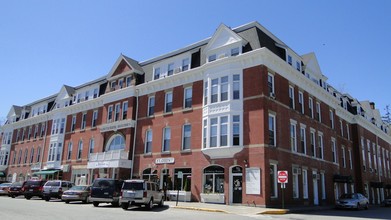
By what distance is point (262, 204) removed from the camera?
22.9 metres

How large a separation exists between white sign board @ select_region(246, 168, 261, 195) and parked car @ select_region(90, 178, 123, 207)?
29.9 ft

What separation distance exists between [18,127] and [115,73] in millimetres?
27960

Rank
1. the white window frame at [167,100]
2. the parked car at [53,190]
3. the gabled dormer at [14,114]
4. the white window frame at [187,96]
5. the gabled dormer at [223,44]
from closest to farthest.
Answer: the gabled dormer at [223,44]
the parked car at [53,190]
the white window frame at [187,96]
the white window frame at [167,100]
the gabled dormer at [14,114]

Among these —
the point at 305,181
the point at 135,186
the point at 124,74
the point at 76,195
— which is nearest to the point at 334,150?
the point at 305,181

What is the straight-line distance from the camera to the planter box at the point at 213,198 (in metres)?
25.1

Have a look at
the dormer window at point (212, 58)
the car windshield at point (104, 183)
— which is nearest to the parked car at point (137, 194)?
the car windshield at point (104, 183)

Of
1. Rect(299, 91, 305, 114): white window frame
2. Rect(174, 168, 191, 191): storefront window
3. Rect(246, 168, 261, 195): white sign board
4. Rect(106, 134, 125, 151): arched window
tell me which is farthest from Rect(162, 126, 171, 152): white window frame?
Rect(299, 91, 305, 114): white window frame

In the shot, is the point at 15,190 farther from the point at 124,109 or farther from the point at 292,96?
the point at 292,96

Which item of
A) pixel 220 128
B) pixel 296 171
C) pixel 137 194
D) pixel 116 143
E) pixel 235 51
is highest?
pixel 235 51

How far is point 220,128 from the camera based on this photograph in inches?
1033

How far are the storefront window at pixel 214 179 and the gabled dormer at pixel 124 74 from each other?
555 inches

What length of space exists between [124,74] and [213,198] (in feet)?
59.9

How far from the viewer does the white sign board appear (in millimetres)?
23500

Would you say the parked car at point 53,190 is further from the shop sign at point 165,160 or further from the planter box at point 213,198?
the planter box at point 213,198
